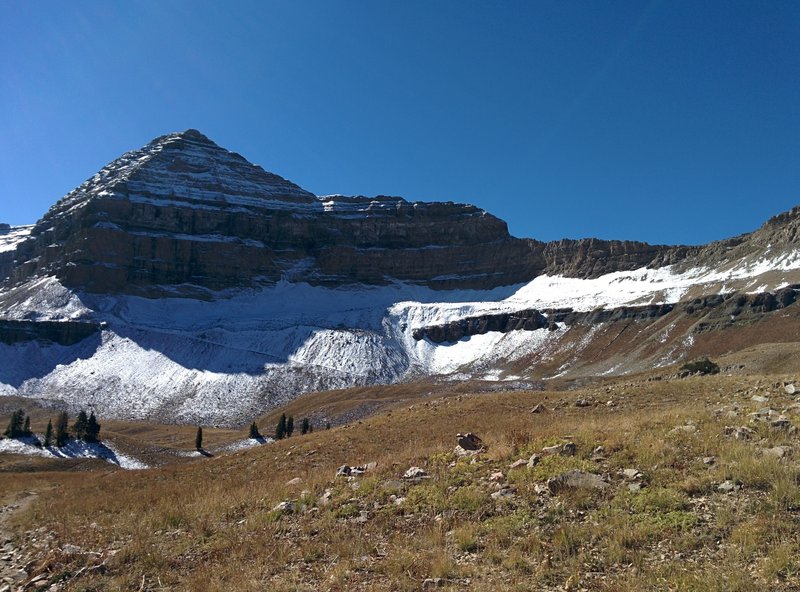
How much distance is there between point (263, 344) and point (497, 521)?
146 m

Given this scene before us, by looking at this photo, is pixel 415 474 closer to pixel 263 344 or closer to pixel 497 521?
pixel 497 521

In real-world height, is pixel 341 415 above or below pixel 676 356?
below

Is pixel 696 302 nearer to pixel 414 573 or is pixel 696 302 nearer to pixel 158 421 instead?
pixel 158 421

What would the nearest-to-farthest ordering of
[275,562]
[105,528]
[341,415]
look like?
[275,562] < [105,528] < [341,415]

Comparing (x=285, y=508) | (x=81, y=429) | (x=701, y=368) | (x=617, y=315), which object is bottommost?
(x=81, y=429)

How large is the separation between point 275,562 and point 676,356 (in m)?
102

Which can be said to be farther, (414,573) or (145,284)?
(145,284)

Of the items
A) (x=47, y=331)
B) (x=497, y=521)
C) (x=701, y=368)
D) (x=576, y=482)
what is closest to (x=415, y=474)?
(x=497, y=521)

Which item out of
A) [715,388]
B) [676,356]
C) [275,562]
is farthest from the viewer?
[676,356]

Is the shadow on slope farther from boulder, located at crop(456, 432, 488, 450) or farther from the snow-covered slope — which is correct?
boulder, located at crop(456, 432, 488, 450)

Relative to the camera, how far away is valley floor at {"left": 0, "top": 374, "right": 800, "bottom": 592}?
273 inches

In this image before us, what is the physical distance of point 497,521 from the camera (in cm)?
862

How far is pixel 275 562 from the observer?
8.45 m

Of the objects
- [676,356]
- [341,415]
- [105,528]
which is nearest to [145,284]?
[341,415]
